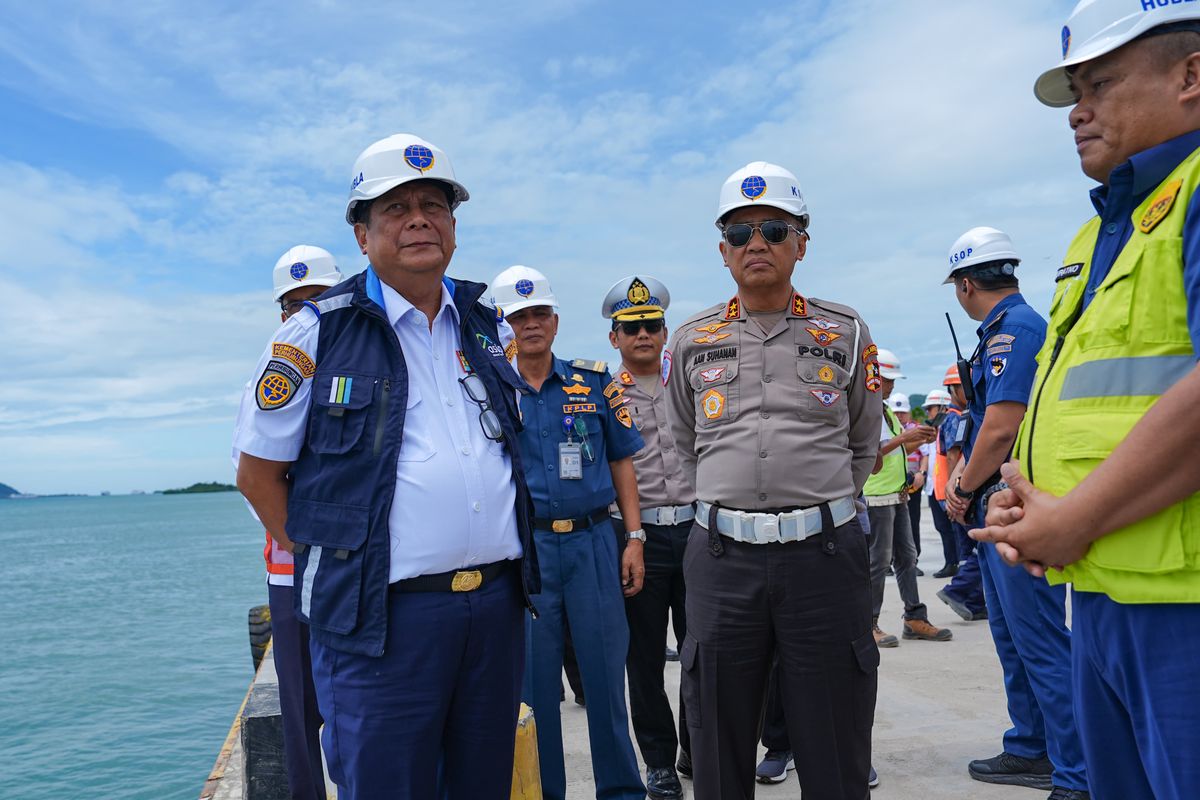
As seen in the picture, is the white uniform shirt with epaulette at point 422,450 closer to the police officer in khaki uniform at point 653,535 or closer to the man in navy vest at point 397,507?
the man in navy vest at point 397,507

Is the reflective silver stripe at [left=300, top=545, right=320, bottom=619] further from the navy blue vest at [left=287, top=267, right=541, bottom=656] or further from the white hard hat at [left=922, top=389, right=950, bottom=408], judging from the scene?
the white hard hat at [left=922, top=389, right=950, bottom=408]

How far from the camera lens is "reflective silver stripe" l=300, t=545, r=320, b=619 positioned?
2457mm

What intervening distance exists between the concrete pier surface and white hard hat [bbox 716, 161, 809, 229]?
264 centimetres

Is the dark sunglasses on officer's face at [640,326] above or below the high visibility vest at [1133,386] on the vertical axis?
above

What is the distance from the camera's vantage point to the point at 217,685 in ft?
54.0

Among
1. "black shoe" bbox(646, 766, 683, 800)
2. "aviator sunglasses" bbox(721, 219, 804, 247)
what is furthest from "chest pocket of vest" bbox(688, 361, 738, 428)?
"black shoe" bbox(646, 766, 683, 800)

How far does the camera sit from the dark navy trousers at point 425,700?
2.41 metres

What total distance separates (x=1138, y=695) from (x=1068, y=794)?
7.67 feet

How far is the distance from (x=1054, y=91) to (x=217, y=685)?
1776 centimetres

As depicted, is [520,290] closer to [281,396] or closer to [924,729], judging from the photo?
[281,396]

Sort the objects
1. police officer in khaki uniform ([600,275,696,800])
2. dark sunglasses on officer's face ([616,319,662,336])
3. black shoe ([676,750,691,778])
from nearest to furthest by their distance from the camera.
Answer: police officer in khaki uniform ([600,275,696,800]) < black shoe ([676,750,691,778]) < dark sunglasses on officer's face ([616,319,662,336])

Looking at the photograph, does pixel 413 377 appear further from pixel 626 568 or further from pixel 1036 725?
pixel 1036 725

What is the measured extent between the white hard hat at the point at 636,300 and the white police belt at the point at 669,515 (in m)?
1.16

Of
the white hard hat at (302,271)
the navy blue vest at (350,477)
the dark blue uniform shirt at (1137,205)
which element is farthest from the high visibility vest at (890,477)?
the navy blue vest at (350,477)
